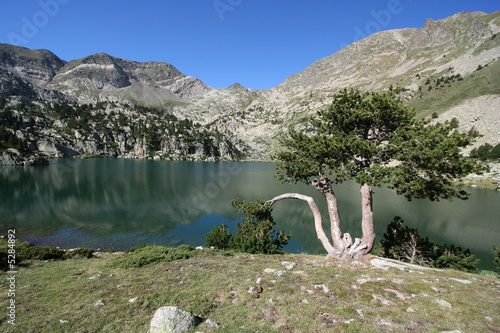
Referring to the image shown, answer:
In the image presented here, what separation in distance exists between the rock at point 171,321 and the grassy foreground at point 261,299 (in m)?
0.46

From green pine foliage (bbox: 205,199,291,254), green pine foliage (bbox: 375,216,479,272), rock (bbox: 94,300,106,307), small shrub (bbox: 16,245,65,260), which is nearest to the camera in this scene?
rock (bbox: 94,300,106,307)

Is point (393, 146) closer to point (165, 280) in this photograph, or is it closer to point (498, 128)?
point (165, 280)

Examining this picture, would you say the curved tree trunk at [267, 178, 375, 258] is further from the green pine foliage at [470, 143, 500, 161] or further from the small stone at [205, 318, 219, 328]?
the green pine foliage at [470, 143, 500, 161]

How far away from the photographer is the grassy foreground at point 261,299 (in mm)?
7312

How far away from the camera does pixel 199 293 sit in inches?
393

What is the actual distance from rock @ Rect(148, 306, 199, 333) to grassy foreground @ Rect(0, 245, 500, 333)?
1.52ft

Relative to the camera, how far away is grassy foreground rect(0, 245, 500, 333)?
24.0 feet

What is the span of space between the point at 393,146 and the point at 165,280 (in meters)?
15.4

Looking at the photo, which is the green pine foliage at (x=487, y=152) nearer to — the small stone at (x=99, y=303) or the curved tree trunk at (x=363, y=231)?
the curved tree trunk at (x=363, y=231)

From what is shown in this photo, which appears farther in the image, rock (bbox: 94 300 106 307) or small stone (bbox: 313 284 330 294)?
small stone (bbox: 313 284 330 294)

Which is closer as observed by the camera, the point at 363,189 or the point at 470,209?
the point at 363,189

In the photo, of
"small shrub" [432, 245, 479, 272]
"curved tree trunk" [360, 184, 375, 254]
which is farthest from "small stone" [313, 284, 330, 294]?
"small shrub" [432, 245, 479, 272]

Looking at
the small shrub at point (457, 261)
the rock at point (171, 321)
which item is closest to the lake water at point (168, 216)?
the small shrub at point (457, 261)

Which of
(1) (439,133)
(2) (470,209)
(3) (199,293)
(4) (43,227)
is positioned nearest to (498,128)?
(2) (470,209)
